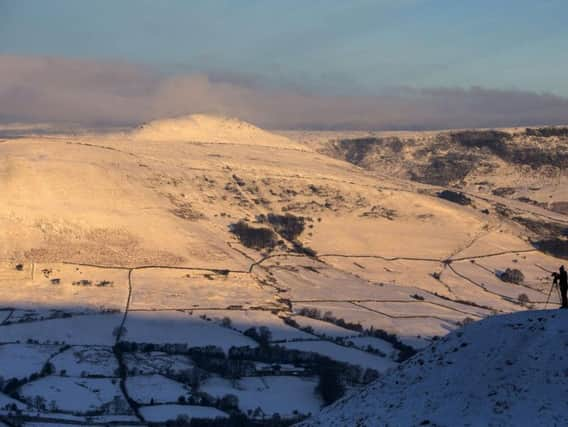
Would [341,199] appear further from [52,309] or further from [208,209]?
[52,309]

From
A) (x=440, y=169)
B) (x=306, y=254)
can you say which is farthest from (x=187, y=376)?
(x=440, y=169)

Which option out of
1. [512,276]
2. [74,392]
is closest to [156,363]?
[74,392]

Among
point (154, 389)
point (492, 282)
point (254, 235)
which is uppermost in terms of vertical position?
point (254, 235)

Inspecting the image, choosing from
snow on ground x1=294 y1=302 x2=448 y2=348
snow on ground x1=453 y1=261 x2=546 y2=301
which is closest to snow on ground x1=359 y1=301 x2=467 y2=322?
snow on ground x1=294 y1=302 x2=448 y2=348

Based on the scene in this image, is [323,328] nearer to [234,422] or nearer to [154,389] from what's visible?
[154,389]

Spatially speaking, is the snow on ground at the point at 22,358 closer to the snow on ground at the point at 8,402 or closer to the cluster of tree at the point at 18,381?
the cluster of tree at the point at 18,381

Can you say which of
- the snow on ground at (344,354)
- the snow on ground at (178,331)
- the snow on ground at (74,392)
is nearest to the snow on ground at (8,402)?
the snow on ground at (74,392)

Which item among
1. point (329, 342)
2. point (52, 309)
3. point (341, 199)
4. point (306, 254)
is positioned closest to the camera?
point (329, 342)
